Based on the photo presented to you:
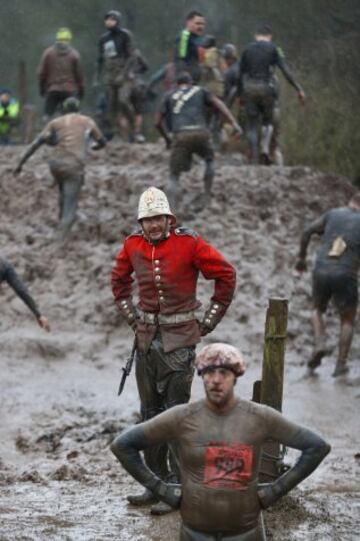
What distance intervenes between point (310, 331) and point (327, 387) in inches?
61.0

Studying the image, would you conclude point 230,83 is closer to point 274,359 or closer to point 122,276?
point 122,276

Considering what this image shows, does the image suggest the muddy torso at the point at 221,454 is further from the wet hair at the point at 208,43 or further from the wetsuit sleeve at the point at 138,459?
the wet hair at the point at 208,43

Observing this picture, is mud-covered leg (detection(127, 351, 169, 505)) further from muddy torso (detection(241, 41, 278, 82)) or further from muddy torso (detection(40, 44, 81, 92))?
muddy torso (detection(40, 44, 81, 92))

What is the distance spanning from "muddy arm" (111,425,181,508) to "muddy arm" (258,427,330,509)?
40cm

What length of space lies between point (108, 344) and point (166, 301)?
5766 millimetres

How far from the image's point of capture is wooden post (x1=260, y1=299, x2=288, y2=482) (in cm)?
695

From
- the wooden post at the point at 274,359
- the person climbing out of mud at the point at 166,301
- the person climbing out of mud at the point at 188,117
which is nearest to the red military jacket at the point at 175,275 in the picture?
the person climbing out of mud at the point at 166,301

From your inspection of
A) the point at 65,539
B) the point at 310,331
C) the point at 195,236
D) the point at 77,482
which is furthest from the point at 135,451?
the point at 310,331

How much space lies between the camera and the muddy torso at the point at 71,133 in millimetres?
13070

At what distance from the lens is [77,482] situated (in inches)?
315

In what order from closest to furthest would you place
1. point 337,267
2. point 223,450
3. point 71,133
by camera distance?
point 223,450 → point 337,267 → point 71,133

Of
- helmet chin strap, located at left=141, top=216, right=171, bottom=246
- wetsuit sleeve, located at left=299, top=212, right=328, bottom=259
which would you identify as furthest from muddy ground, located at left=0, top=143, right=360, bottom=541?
helmet chin strap, located at left=141, top=216, right=171, bottom=246

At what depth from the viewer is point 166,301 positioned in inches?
269

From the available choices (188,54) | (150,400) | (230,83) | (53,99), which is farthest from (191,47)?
(150,400)
